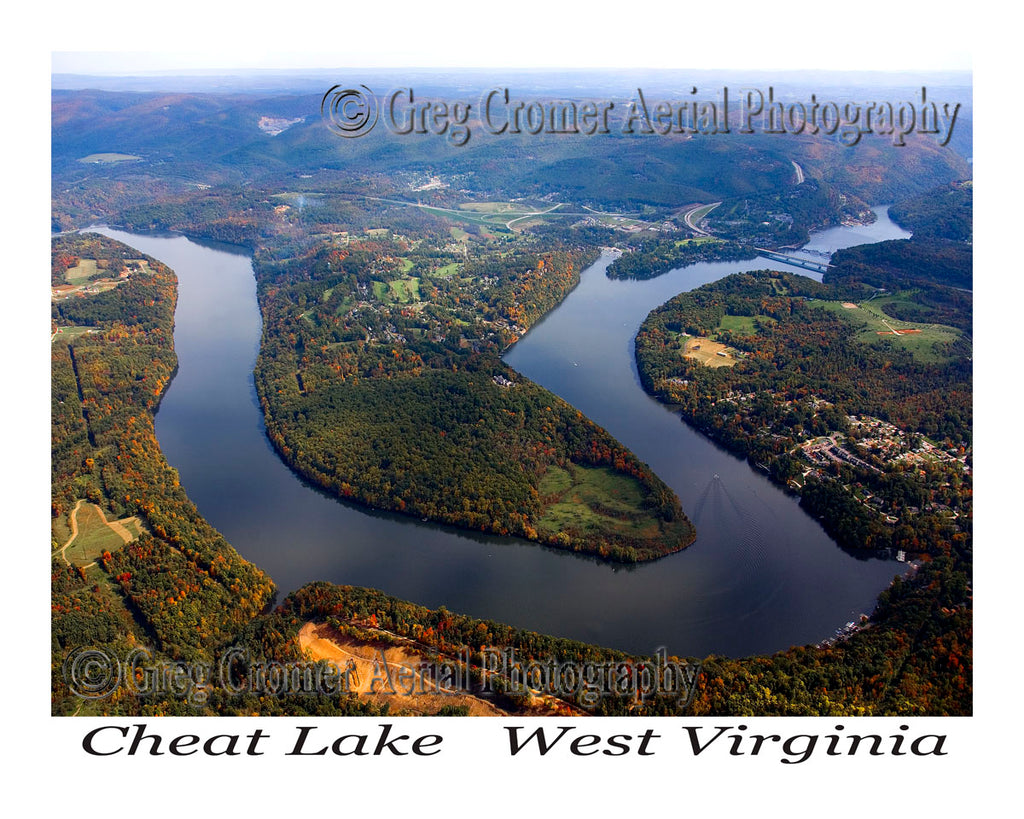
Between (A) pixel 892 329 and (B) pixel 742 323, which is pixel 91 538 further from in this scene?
(A) pixel 892 329

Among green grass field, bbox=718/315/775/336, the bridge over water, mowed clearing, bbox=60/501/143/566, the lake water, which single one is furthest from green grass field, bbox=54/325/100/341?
the bridge over water

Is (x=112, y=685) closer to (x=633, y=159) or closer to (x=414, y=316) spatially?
(x=414, y=316)

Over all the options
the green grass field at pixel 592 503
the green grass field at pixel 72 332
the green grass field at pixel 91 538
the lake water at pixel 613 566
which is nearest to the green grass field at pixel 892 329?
the lake water at pixel 613 566

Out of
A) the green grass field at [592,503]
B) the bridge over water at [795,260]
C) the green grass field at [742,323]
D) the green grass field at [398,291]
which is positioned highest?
the bridge over water at [795,260]

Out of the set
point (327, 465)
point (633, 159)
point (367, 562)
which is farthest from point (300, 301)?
point (633, 159)

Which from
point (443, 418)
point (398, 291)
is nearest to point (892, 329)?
point (443, 418)
